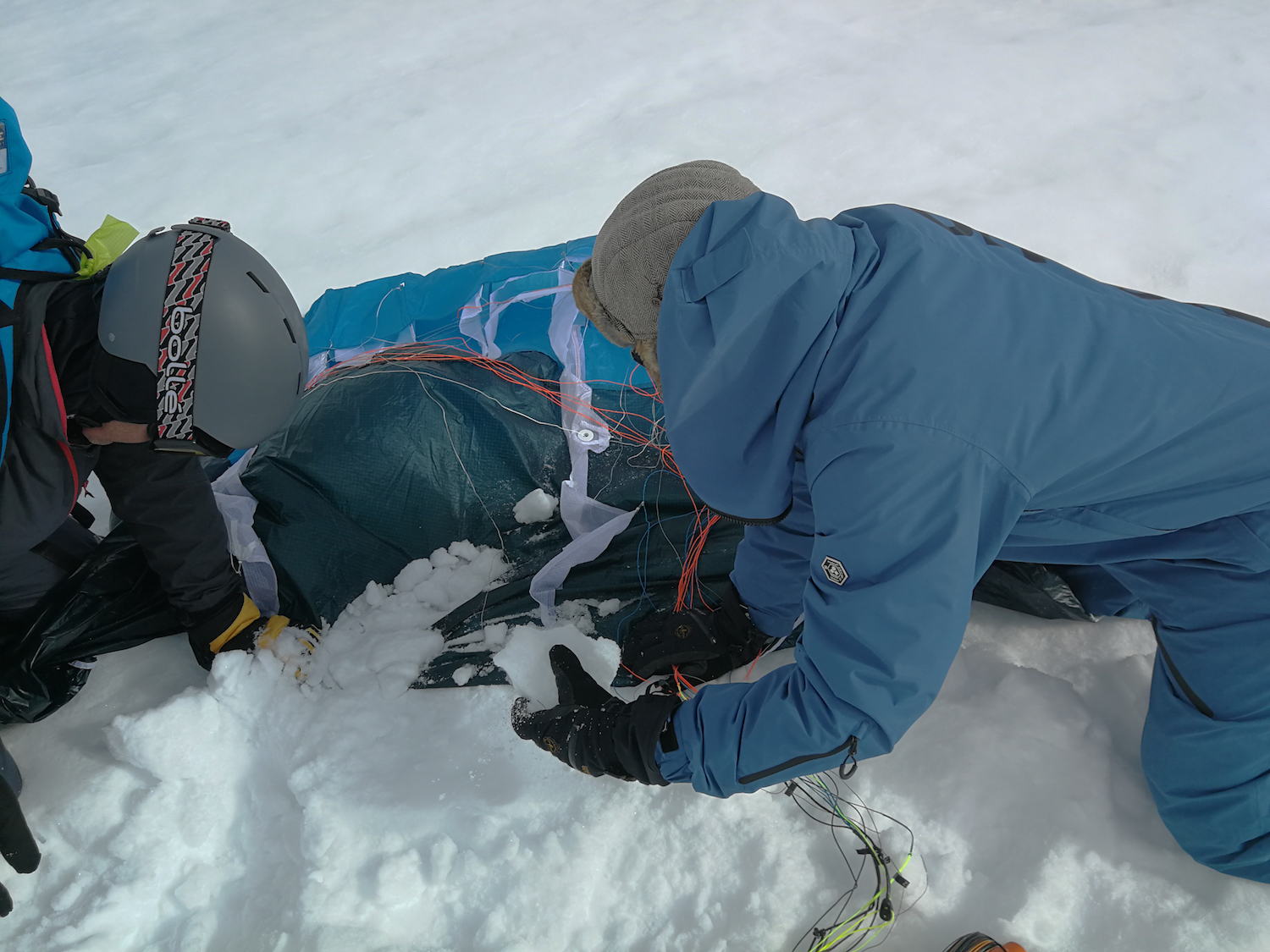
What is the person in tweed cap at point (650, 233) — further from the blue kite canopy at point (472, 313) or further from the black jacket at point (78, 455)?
the blue kite canopy at point (472, 313)

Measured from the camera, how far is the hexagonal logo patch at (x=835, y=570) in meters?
1.02

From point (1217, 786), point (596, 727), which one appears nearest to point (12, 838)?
point (596, 727)

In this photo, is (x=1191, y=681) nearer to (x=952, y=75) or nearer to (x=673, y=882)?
(x=673, y=882)

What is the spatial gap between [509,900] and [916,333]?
1.22 meters

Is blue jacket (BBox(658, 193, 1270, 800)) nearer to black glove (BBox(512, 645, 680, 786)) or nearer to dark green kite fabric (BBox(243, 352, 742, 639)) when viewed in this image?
black glove (BBox(512, 645, 680, 786))

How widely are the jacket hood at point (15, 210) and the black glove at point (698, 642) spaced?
138 cm

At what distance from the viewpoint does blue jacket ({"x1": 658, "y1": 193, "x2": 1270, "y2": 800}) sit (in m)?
0.96

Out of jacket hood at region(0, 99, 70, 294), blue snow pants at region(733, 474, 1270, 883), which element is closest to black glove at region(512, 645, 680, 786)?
blue snow pants at region(733, 474, 1270, 883)

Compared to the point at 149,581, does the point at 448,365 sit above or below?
above

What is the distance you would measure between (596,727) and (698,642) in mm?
388

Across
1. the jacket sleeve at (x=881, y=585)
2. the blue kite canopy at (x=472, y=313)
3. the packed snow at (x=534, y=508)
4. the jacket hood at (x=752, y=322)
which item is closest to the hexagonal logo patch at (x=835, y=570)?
the jacket sleeve at (x=881, y=585)

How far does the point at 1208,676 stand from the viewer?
1.31m

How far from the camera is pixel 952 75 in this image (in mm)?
4184

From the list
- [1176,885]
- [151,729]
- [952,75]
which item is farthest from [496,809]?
[952,75]
